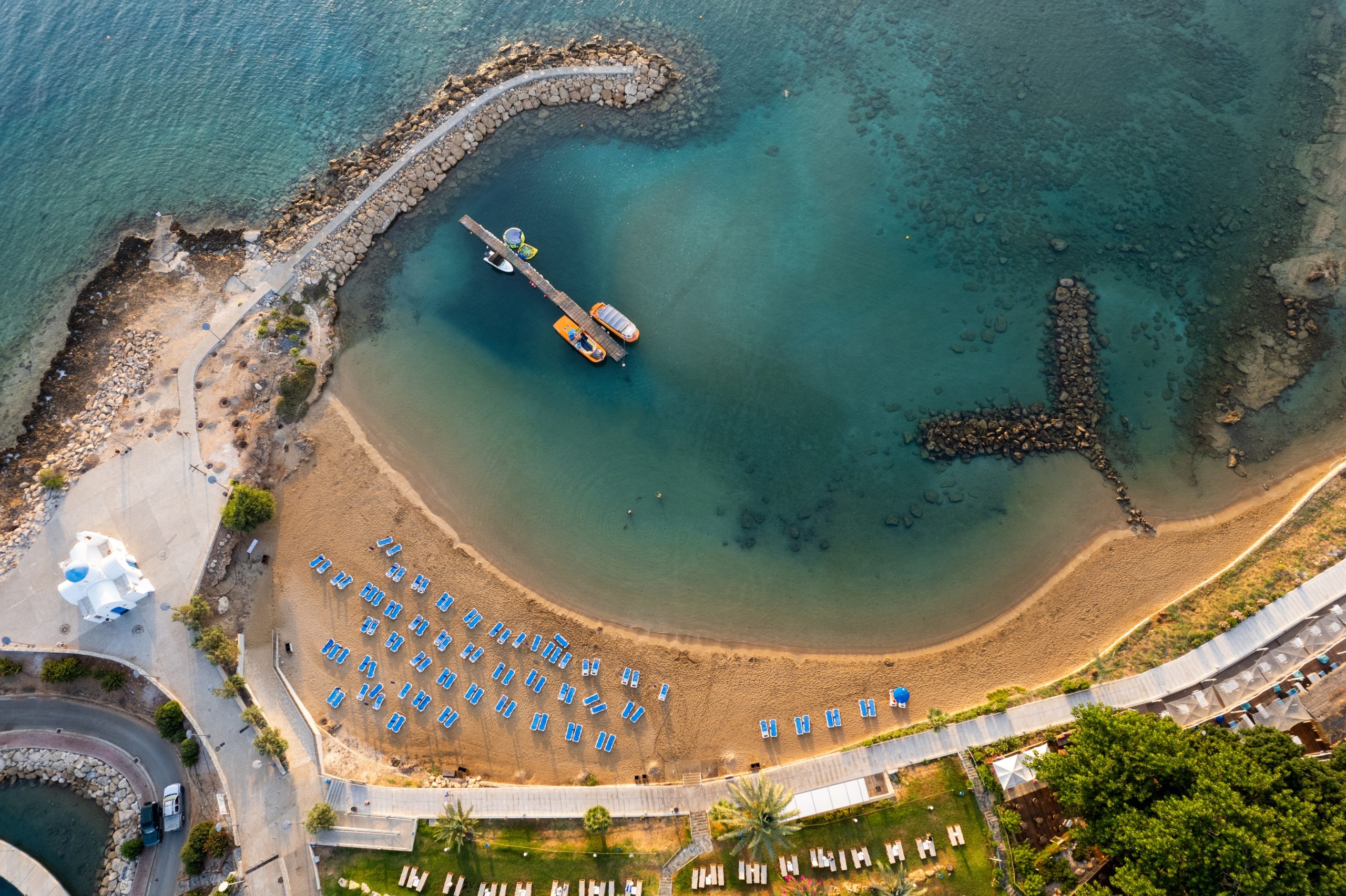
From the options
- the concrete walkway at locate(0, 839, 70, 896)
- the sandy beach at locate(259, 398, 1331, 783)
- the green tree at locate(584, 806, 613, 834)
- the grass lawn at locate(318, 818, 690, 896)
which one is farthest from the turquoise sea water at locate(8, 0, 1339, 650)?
the concrete walkway at locate(0, 839, 70, 896)

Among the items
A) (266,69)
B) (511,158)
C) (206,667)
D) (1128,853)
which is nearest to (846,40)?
(511,158)

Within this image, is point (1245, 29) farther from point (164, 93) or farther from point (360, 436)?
point (164, 93)

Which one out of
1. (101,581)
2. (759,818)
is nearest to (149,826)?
(101,581)

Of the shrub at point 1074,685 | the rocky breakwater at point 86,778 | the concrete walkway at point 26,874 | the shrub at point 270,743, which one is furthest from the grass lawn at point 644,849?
the concrete walkway at point 26,874

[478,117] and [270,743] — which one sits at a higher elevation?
[478,117]

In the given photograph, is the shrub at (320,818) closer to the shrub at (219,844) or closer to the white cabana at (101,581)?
the shrub at (219,844)

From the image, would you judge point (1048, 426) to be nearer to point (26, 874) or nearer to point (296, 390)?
point (296, 390)
